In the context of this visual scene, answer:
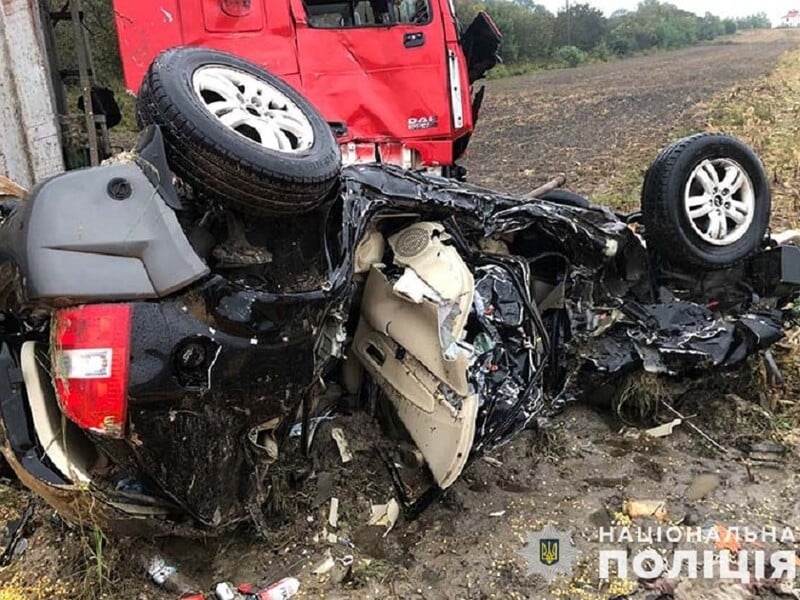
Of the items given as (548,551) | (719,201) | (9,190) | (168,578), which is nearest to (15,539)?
(168,578)

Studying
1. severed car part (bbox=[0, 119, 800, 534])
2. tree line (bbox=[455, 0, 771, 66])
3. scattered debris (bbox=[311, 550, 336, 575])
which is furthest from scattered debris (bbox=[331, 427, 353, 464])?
tree line (bbox=[455, 0, 771, 66])

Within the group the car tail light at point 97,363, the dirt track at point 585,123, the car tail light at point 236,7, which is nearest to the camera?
the car tail light at point 97,363

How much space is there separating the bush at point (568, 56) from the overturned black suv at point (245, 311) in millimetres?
43437

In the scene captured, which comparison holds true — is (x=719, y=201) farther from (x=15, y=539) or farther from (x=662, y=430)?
(x=15, y=539)

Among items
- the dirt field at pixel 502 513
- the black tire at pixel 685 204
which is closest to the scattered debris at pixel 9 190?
the dirt field at pixel 502 513

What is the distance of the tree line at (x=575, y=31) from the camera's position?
43.6 metres

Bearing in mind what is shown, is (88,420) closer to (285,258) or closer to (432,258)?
(285,258)

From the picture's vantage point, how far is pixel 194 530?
2.30 metres

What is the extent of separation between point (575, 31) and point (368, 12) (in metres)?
47.1

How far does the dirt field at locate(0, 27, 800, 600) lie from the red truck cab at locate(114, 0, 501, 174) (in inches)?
126

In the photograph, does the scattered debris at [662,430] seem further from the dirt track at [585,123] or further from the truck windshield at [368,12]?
the dirt track at [585,123]

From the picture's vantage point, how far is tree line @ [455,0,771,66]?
143 feet

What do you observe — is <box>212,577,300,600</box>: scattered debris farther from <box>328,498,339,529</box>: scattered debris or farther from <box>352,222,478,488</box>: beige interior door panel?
<box>352,222,478,488</box>: beige interior door panel

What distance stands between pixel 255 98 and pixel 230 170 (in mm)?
487
